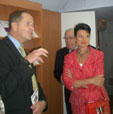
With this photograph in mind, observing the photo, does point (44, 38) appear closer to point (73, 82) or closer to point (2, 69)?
point (73, 82)

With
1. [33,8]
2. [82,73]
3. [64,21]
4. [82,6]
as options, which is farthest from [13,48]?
[82,6]

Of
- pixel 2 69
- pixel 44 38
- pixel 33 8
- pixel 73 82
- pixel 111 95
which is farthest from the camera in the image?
pixel 111 95

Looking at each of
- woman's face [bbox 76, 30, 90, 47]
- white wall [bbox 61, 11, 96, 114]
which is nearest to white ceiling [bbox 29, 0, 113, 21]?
white wall [bbox 61, 11, 96, 114]

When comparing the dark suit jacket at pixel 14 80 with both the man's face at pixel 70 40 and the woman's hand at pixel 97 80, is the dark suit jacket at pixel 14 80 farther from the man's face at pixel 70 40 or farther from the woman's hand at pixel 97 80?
the man's face at pixel 70 40

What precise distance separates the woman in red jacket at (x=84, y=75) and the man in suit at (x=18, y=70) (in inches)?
14.6

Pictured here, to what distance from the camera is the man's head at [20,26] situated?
139 cm

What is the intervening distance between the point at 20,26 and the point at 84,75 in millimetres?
826

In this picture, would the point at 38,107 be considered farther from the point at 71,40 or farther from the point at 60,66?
the point at 71,40

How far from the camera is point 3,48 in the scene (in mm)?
1212

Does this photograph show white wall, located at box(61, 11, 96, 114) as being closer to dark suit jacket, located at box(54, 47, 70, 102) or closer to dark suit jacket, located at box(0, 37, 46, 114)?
dark suit jacket, located at box(54, 47, 70, 102)

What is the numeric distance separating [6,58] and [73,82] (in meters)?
0.71

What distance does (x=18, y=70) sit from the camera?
109 cm

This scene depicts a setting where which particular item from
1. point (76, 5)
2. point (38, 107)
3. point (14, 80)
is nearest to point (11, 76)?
point (14, 80)

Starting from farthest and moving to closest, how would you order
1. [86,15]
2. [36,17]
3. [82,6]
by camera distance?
1. [82,6]
2. [86,15]
3. [36,17]
